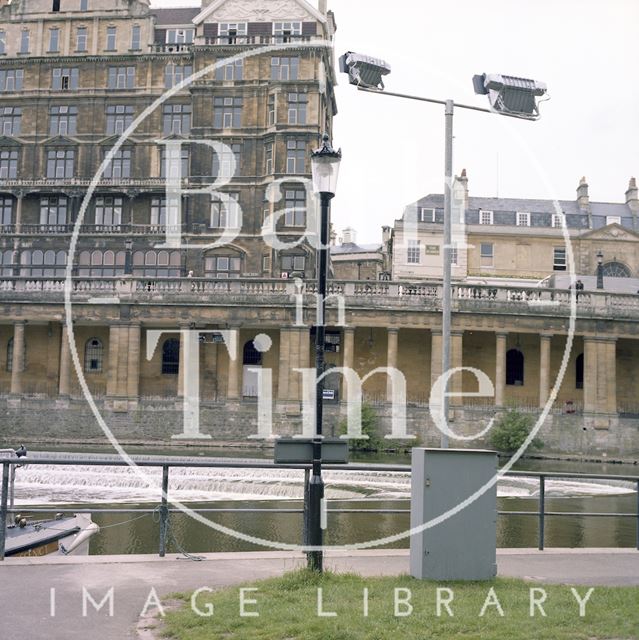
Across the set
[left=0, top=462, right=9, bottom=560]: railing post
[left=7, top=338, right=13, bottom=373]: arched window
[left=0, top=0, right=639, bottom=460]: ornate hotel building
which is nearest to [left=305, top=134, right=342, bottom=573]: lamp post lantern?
[left=0, top=462, right=9, bottom=560]: railing post

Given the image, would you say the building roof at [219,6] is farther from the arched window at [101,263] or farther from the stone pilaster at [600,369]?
the stone pilaster at [600,369]

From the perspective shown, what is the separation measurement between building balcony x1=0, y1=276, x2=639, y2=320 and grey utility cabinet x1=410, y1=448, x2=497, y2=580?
1587 inches

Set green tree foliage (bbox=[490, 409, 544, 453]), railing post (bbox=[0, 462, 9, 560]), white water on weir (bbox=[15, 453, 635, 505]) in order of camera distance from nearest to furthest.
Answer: railing post (bbox=[0, 462, 9, 560]) < white water on weir (bbox=[15, 453, 635, 505]) < green tree foliage (bbox=[490, 409, 544, 453])

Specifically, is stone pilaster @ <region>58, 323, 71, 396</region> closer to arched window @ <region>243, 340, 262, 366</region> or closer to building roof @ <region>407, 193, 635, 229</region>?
arched window @ <region>243, 340, 262, 366</region>

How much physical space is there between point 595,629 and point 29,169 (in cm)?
6095

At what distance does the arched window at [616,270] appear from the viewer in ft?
255

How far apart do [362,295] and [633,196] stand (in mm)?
43547

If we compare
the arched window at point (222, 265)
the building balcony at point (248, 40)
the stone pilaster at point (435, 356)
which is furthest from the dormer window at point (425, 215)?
the stone pilaster at point (435, 356)

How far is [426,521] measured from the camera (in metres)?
12.0

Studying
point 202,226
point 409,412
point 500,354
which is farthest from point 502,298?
point 202,226

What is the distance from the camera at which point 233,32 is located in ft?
204

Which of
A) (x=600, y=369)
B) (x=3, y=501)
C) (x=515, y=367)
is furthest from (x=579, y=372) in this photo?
(x=3, y=501)

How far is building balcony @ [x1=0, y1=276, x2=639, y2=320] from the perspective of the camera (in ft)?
172

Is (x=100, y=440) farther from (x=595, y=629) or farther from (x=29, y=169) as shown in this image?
(x=595, y=629)
